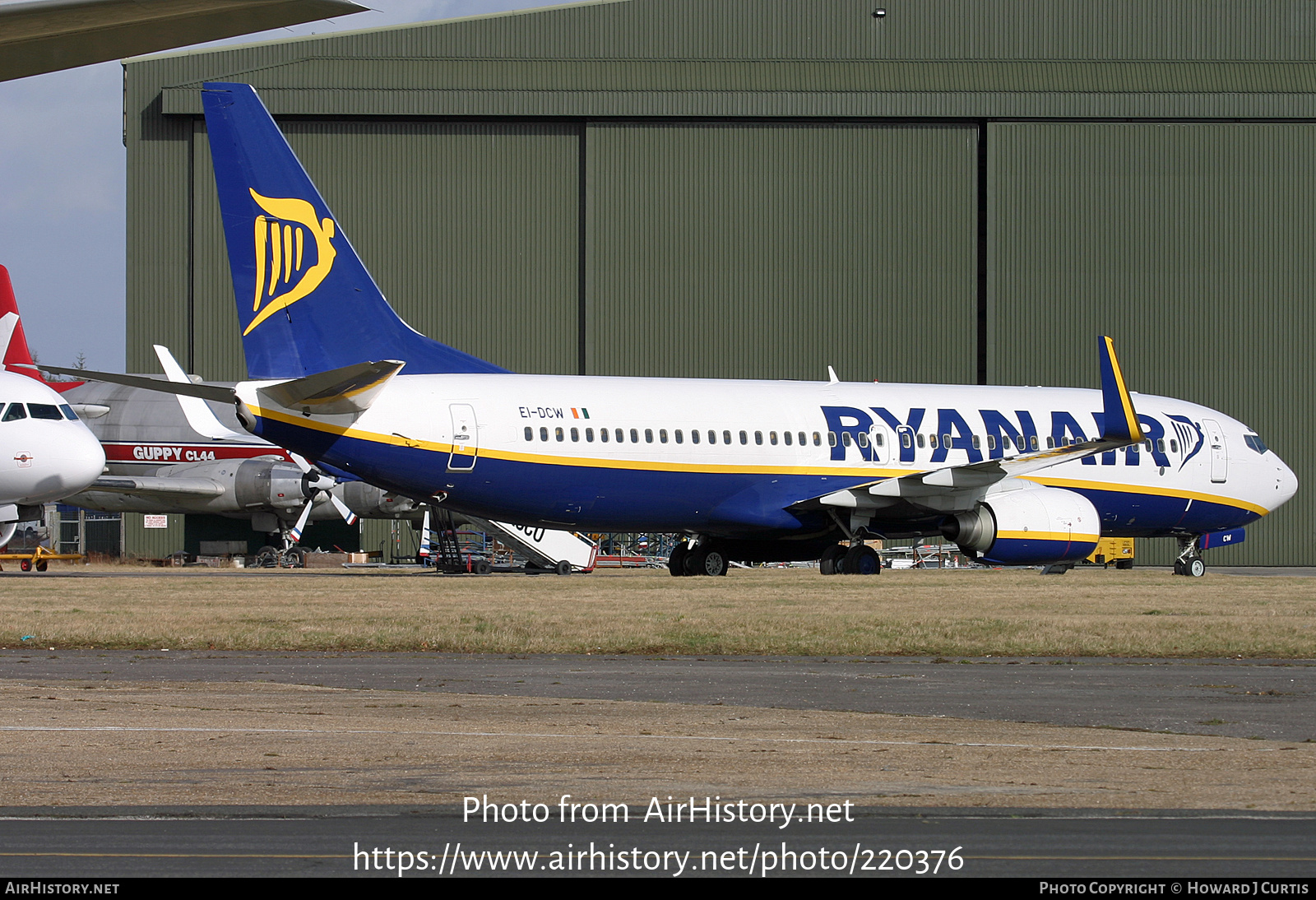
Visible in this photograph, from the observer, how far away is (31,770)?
24.3 feet

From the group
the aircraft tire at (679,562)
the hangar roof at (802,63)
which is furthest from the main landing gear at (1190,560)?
the hangar roof at (802,63)

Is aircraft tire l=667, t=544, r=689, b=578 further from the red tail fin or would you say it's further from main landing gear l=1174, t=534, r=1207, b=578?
the red tail fin

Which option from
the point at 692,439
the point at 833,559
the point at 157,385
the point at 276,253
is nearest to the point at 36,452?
the point at 157,385

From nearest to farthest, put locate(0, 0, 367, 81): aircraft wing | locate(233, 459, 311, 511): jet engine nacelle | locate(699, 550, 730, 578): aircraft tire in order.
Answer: locate(0, 0, 367, 81): aircraft wing
locate(699, 550, 730, 578): aircraft tire
locate(233, 459, 311, 511): jet engine nacelle

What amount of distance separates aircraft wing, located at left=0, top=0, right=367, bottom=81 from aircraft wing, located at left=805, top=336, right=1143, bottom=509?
23.1 m

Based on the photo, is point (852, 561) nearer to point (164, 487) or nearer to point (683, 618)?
point (683, 618)

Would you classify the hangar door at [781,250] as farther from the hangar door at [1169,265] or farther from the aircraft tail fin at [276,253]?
the aircraft tail fin at [276,253]

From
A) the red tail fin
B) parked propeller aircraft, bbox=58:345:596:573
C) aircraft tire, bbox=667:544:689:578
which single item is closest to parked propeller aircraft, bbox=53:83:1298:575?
aircraft tire, bbox=667:544:689:578

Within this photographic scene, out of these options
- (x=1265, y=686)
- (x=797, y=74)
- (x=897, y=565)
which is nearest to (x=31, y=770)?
(x=1265, y=686)

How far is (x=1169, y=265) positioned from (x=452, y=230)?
22325 millimetres

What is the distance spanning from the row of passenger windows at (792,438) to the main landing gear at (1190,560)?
2401 mm

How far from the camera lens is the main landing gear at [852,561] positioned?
1097 inches

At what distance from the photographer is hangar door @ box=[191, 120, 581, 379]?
4797cm

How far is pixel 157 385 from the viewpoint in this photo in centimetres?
2266
